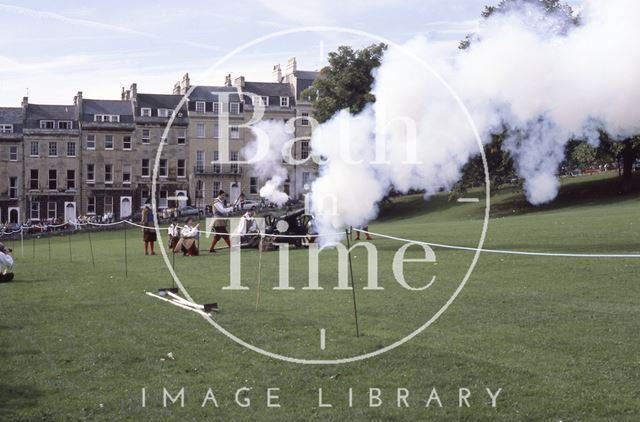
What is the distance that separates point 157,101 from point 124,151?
21.5 ft

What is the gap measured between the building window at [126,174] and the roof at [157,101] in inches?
268

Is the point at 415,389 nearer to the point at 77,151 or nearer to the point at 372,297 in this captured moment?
the point at 372,297

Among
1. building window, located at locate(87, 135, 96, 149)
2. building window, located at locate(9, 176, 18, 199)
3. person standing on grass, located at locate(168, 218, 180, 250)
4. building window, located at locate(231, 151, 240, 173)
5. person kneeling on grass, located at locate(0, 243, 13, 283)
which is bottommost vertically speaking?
person kneeling on grass, located at locate(0, 243, 13, 283)

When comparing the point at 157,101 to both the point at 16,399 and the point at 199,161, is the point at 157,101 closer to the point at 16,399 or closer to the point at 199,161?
the point at 199,161

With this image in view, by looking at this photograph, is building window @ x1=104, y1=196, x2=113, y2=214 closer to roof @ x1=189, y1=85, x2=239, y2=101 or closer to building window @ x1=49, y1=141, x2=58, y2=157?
building window @ x1=49, y1=141, x2=58, y2=157

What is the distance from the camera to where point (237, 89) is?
9281 centimetres

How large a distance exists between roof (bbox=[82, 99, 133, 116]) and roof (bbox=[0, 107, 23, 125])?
6.80m

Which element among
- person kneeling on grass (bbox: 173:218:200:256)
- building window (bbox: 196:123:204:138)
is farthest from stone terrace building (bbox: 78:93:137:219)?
person kneeling on grass (bbox: 173:218:200:256)

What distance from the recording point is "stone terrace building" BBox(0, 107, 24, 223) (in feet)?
298

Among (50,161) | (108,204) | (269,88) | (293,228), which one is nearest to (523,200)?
(293,228)

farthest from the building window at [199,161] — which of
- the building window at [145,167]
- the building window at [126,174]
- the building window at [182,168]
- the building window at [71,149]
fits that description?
the building window at [71,149]

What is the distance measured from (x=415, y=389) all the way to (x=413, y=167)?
16483mm

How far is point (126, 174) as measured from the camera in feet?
310

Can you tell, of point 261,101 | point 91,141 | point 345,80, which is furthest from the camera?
point 91,141
